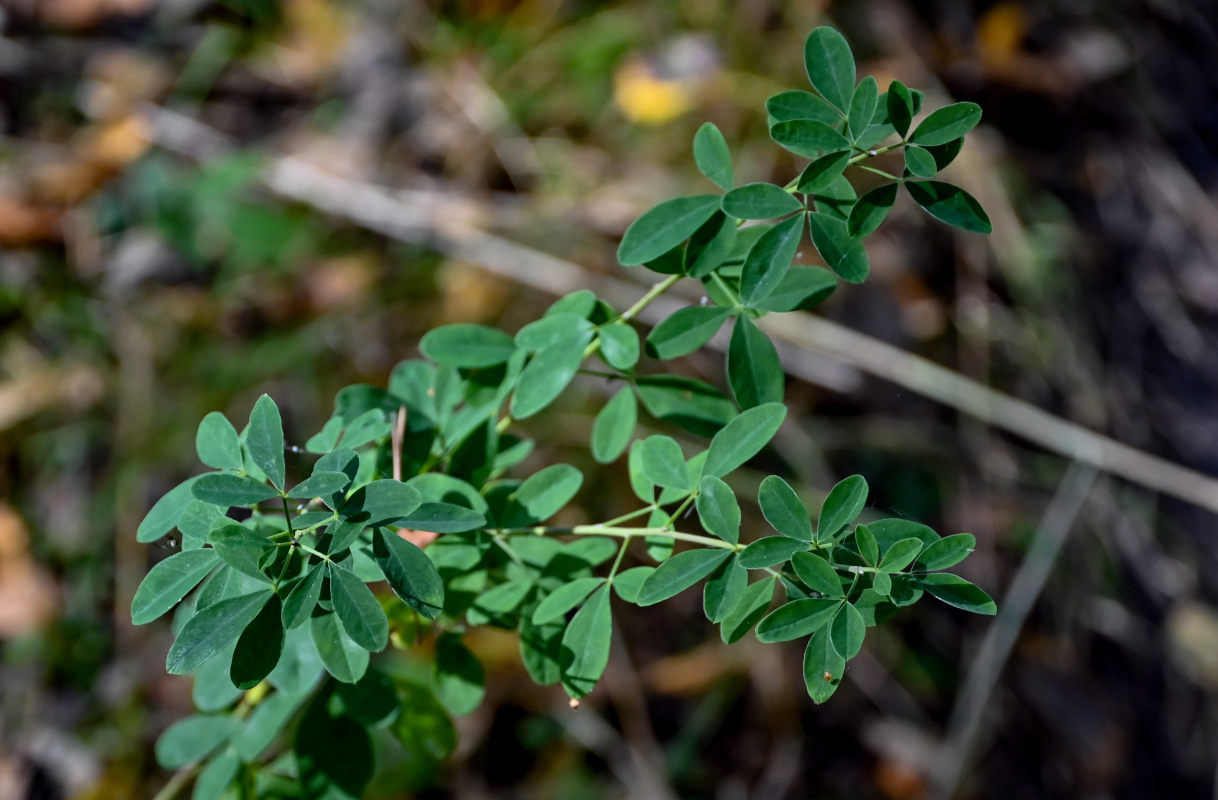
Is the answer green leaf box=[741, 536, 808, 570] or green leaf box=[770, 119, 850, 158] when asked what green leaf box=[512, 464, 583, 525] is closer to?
green leaf box=[741, 536, 808, 570]

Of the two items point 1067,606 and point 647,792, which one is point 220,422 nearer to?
point 647,792

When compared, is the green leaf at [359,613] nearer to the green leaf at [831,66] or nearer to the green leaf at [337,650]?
the green leaf at [337,650]

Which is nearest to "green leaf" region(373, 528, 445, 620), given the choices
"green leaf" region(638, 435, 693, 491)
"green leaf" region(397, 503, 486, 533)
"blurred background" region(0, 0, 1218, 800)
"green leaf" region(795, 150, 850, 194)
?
"green leaf" region(397, 503, 486, 533)

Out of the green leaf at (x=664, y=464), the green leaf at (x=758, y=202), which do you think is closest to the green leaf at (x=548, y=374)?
the green leaf at (x=664, y=464)

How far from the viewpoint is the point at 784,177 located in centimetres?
288

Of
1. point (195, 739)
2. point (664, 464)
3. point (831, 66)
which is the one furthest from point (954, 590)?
point (195, 739)

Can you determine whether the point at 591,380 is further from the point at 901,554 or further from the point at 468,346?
the point at 901,554

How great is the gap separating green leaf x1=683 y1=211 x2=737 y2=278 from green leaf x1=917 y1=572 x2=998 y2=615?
0.35 meters

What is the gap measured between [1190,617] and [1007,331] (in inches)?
43.3

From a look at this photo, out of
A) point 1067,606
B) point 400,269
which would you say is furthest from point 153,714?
point 1067,606

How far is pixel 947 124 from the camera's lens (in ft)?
2.70

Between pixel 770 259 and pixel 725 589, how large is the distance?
309 millimetres

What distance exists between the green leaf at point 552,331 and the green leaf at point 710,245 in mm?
128

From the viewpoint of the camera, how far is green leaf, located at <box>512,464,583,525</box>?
958mm
